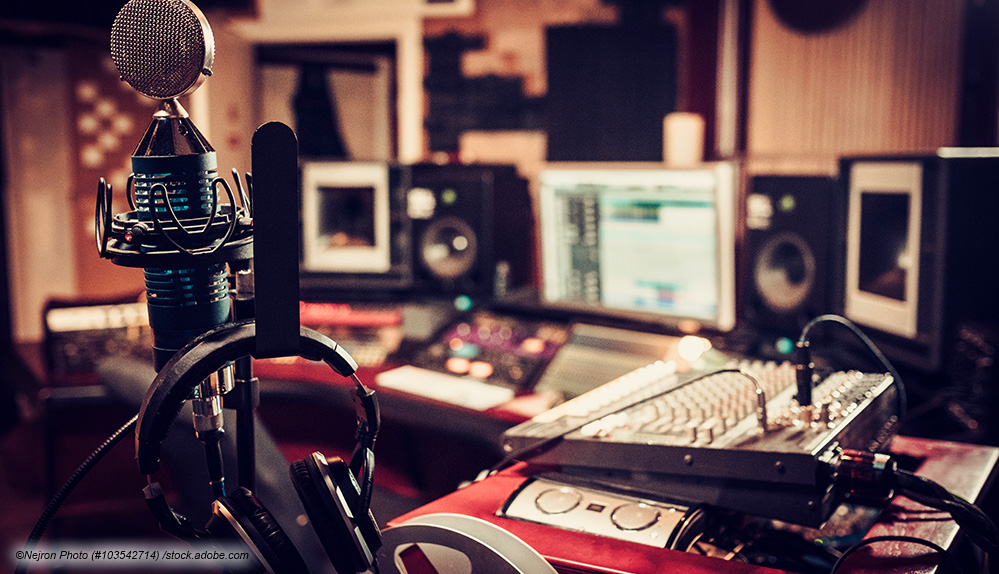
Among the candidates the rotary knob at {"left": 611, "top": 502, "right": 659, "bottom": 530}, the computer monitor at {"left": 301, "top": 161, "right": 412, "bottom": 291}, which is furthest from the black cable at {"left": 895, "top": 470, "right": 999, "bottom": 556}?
the computer monitor at {"left": 301, "top": 161, "right": 412, "bottom": 291}

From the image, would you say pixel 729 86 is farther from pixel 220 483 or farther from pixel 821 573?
pixel 220 483

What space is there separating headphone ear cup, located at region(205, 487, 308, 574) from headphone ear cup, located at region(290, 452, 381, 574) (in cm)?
2

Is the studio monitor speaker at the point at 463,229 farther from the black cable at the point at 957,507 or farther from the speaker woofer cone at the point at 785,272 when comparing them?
the black cable at the point at 957,507

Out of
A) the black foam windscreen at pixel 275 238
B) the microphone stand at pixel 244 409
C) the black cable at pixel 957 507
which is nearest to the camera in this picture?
the black foam windscreen at pixel 275 238

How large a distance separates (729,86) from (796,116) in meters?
0.30

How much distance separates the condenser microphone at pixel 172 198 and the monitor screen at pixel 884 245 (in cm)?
131

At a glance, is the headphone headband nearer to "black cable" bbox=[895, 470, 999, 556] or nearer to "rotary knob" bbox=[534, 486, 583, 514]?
"rotary knob" bbox=[534, 486, 583, 514]

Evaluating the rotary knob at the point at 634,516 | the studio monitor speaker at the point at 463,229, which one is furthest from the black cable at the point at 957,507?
the studio monitor speaker at the point at 463,229

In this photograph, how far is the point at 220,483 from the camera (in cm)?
68

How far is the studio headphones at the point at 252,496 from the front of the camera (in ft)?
1.89

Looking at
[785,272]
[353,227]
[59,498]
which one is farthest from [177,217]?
[353,227]

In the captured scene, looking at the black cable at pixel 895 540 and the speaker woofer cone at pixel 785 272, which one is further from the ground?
the speaker woofer cone at pixel 785 272

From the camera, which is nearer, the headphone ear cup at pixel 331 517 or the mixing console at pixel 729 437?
the headphone ear cup at pixel 331 517

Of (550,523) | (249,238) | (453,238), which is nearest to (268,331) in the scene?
(249,238)
